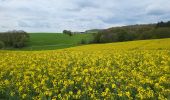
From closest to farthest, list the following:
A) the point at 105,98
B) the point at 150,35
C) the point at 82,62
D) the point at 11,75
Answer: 1. the point at 105,98
2. the point at 11,75
3. the point at 82,62
4. the point at 150,35

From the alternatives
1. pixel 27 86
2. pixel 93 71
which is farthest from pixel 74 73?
pixel 27 86

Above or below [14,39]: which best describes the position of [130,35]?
above

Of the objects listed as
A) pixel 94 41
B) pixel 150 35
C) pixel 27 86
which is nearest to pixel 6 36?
pixel 94 41

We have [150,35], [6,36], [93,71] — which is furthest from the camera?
[6,36]

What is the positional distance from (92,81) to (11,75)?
5991mm

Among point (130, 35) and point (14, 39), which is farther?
point (14, 39)

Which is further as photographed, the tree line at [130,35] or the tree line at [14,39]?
the tree line at [14,39]

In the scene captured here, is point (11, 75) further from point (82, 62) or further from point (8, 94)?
point (82, 62)

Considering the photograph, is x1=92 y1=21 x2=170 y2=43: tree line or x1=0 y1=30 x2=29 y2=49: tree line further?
x1=0 y1=30 x2=29 y2=49: tree line

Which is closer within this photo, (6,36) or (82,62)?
(82,62)

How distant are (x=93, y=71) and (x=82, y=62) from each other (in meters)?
5.74

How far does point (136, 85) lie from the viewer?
13445 mm

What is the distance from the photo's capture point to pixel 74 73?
17.8 m

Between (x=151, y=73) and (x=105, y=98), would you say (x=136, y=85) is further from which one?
(x=151, y=73)
